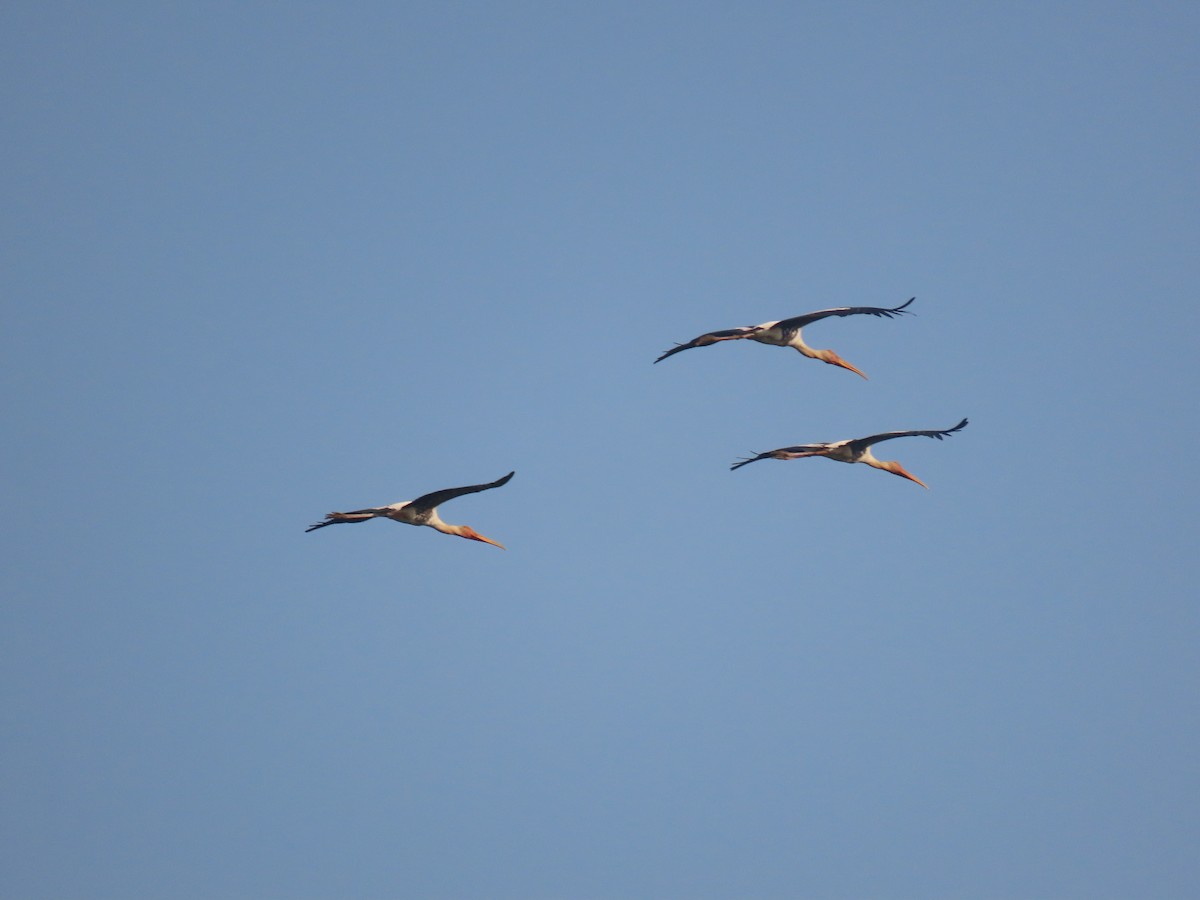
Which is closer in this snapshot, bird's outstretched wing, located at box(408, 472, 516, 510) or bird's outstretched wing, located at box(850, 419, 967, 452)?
bird's outstretched wing, located at box(408, 472, 516, 510)

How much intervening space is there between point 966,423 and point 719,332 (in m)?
6.55

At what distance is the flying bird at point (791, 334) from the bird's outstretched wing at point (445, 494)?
6953 mm

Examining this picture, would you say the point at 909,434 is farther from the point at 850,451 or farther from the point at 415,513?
the point at 415,513

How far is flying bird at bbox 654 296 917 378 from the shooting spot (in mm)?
44094

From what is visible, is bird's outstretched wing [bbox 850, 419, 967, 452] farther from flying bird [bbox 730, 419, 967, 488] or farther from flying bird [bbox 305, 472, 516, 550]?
flying bird [bbox 305, 472, 516, 550]

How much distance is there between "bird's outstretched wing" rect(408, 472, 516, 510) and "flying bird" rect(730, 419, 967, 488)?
830cm

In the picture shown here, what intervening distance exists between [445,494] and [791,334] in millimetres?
11574

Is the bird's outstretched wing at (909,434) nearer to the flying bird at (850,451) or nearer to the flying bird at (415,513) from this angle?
the flying bird at (850,451)

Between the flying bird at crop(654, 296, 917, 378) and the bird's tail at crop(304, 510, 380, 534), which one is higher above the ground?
the flying bird at crop(654, 296, 917, 378)

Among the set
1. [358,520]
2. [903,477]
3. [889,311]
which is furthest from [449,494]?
[903,477]

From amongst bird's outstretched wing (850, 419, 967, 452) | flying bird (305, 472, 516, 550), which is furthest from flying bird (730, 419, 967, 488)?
flying bird (305, 472, 516, 550)

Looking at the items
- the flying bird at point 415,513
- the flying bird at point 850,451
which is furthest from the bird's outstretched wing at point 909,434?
the flying bird at point 415,513

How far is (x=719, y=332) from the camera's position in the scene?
148 feet

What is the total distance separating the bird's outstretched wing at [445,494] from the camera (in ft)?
125
